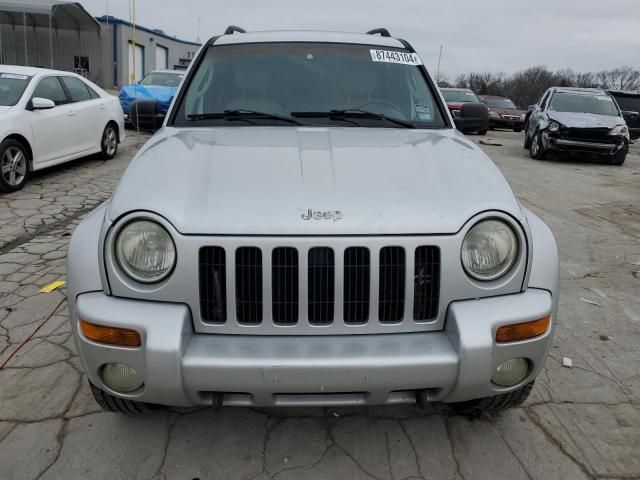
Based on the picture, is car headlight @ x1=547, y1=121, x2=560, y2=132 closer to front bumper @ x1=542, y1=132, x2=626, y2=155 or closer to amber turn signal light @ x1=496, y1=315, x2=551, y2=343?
front bumper @ x1=542, y1=132, x2=626, y2=155

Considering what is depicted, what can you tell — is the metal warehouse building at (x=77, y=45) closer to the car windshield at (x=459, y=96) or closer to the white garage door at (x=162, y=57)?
the white garage door at (x=162, y=57)

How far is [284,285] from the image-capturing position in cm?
193

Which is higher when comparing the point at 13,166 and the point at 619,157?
the point at 619,157

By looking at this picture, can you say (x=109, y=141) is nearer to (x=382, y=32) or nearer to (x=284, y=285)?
(x=382, y=32)

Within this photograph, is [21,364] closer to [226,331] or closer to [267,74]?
[226,331]

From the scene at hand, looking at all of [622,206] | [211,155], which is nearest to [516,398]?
[211,155]

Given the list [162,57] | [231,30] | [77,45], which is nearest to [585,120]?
[231,30]

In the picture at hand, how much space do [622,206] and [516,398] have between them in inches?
261

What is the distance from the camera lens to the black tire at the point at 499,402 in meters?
2.25

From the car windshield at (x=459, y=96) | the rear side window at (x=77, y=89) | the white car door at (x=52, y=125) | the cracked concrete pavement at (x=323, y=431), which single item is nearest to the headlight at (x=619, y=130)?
the car windshield at (x=459, y=96)

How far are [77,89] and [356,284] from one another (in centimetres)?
774

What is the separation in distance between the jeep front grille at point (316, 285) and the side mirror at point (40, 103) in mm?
6062

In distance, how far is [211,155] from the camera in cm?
235

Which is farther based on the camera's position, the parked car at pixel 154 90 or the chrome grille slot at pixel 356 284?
the parked car at pixel 154 90
